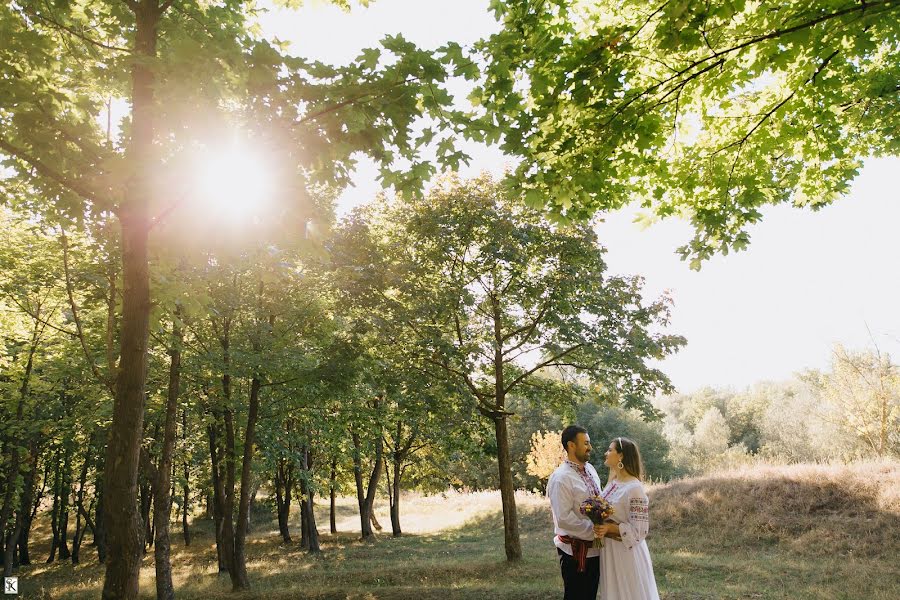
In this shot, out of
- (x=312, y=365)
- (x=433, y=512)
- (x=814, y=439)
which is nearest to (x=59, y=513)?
(x=433, y=512)

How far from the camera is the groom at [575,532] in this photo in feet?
18.5

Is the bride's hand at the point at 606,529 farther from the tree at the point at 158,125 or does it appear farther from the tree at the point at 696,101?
the tree at the point at 158,125

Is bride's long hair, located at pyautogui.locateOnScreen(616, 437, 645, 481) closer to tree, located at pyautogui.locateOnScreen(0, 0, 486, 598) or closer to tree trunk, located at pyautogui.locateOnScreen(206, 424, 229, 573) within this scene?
tree, located at pyautogui.locateOnScreen(0, 0, 486, 598)

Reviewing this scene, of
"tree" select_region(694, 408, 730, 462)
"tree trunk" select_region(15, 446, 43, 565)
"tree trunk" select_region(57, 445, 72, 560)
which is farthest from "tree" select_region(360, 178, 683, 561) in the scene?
"tree" select_region(694, 408, 730, 462)

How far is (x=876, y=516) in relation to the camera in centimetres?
1302

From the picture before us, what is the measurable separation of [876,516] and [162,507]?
1751 centimetres

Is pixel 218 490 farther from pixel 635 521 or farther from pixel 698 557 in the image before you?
pixel 635 521

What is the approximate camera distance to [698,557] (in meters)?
12.9

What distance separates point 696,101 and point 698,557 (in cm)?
1122

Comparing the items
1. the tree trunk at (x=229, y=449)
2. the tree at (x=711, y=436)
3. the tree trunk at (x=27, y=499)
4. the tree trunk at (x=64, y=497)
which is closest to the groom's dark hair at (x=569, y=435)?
the tree trunk at (x=229, y=449)

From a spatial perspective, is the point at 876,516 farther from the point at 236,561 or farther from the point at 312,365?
the point at 236,561

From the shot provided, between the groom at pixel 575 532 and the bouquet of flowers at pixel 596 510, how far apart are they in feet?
0.53

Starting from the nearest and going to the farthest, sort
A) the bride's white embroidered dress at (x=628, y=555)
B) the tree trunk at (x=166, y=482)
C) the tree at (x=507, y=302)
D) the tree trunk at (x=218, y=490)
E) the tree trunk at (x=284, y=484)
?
the bride's white embroidered dress at (x=628, y=555), the tree trunk at (x=166, y=482), the tree at (x=507, y=302), the tree trunk at (x=218, y=490), the tree trunk at (x=284, y=484)

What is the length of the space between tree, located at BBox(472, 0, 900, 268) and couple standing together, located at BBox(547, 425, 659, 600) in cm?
292
